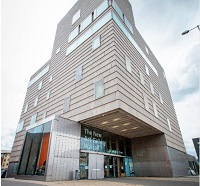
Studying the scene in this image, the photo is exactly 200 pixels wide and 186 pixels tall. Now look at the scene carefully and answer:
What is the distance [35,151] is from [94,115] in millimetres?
6685

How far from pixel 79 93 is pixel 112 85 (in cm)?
494

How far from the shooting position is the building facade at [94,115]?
46.9 ft

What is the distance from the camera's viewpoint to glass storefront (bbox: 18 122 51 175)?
1348cm

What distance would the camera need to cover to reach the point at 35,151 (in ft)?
48.5

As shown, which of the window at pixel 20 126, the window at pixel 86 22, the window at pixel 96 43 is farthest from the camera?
the window at pixel 20 126

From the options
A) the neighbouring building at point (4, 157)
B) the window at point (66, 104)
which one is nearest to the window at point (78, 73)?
the window at point (66, 104)

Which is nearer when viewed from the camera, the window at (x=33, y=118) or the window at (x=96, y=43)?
the window at (x=96, y=43)

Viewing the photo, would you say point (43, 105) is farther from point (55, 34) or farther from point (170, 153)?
point (170, 153)

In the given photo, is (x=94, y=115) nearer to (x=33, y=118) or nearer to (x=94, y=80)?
(x=94, y=80)

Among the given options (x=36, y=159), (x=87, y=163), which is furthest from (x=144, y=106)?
(x=36, y=159)

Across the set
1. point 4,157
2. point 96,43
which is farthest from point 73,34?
point 4,157

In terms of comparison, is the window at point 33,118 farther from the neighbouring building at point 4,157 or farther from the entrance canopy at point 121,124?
the neighbouring building at point 4,157

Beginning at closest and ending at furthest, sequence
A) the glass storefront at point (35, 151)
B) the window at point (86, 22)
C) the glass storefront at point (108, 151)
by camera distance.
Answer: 1. the glass storefront at point (35, 151)
2. the glass storefront at point (108, 151)
3. the window at point (86, 22)

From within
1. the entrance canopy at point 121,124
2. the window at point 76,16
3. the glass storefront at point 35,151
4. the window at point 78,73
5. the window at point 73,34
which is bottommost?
the glass storefront at point 35,151
